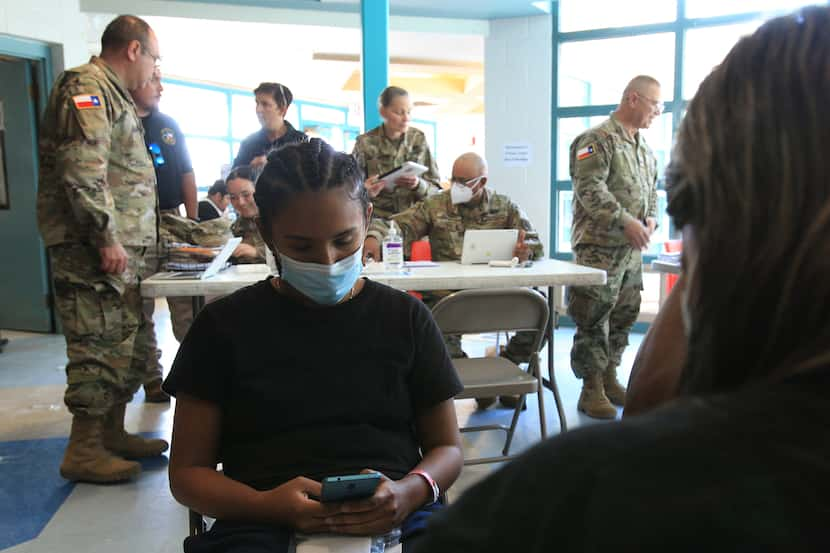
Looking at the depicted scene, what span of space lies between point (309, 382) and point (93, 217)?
62.1 inches

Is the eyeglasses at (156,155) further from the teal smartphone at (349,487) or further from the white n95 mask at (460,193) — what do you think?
the teal smartphone at (349,487)

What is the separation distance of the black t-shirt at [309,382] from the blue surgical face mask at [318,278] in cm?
6

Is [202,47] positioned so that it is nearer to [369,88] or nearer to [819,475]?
[369,88]

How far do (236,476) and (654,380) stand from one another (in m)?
0.79

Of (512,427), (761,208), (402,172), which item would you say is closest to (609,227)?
(402,172)

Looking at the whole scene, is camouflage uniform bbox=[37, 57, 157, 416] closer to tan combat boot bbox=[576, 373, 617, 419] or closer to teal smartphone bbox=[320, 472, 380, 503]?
teal smartphone bbox=[320, 472, 380, 503]

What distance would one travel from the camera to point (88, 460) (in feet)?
8.11

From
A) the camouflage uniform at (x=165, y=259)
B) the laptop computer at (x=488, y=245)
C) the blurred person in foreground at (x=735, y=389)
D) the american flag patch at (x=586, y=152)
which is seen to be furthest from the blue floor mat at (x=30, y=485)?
the american flag patch at (x=586, y=152)

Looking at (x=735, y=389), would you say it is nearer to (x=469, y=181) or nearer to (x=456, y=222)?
(x=469, y=181)

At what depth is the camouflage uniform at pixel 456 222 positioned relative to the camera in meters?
3.43

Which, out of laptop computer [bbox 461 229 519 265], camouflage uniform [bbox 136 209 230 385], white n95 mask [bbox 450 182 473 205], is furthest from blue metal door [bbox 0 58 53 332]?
laptop computer [bbox 461 229 519 265]

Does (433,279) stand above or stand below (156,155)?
below

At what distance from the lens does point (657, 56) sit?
509cm

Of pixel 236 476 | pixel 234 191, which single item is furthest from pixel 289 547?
pixel 234 191
